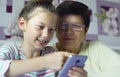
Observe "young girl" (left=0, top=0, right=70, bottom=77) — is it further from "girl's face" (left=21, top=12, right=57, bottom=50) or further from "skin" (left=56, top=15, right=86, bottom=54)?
"skin" (left=56, top=15, right=86, bottom=54)

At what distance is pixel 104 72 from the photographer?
3.51ft

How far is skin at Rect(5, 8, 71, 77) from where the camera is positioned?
2.35 feet

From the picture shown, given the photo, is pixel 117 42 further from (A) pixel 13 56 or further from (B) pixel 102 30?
(A) pixel 13 56

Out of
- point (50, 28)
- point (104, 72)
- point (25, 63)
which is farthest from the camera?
point (104, 72)

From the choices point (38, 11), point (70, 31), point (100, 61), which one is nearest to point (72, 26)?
point (70, 31)

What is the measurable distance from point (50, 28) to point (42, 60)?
17 centimetres

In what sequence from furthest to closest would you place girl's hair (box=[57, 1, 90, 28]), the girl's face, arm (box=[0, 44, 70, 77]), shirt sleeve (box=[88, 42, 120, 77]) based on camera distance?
1. girl's hair (box=[57, 1, 90, 28])
2. shirt sleeve (box=[88, 42, 120, 77])
3. the girl's face
4. arm (box=[0, 44, 70, 77])

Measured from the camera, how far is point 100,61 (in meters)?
1.16

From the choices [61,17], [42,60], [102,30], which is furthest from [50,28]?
[102,30]

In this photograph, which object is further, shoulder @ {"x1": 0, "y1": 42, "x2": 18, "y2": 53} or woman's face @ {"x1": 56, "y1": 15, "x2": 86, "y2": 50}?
woman's face @ {"x1": 56, "y1": 15, "x2": 86, "y2": 50}

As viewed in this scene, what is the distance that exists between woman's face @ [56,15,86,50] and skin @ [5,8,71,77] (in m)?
0.25

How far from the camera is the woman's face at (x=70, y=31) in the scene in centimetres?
115

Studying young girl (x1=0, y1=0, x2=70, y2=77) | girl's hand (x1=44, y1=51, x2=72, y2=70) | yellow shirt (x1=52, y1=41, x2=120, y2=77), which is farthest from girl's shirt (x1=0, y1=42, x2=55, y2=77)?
yellow shirt (x1=52, y1=41, x2=120, y2=77)

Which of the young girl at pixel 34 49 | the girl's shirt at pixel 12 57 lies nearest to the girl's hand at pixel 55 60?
the young girl at pixel 34 49
